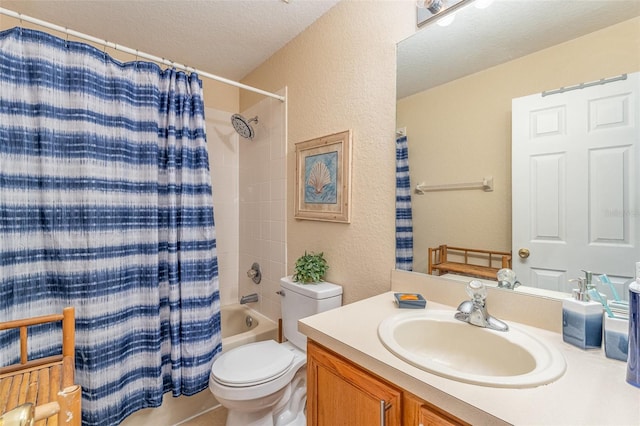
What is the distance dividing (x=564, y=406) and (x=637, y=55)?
0.92m

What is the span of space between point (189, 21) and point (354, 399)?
6.95ft

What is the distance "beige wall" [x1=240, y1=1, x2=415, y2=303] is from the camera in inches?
52.1

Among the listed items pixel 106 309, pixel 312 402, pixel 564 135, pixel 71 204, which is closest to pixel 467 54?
pixel 564 135

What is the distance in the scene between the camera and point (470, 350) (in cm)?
90

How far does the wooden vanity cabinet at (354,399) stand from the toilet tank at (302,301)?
0.50 metres

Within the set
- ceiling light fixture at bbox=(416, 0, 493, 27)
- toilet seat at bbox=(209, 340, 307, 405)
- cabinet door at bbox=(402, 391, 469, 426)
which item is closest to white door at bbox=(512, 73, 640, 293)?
ceiling light fixture at bbox=(416, 0, 493, 27)

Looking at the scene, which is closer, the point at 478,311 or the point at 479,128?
the point at 478,311

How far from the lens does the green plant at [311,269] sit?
61.7 inches

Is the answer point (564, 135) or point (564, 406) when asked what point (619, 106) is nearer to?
point (564, 135)

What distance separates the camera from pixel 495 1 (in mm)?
1022

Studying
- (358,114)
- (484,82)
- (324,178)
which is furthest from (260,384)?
(484,82)

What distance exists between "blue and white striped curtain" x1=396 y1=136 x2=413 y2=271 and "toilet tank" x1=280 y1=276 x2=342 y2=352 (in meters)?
0.41

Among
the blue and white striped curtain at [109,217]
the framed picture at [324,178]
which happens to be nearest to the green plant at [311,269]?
the framed picture at [324,178]

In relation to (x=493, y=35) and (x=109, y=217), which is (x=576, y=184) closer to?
(x=493, y=35)
